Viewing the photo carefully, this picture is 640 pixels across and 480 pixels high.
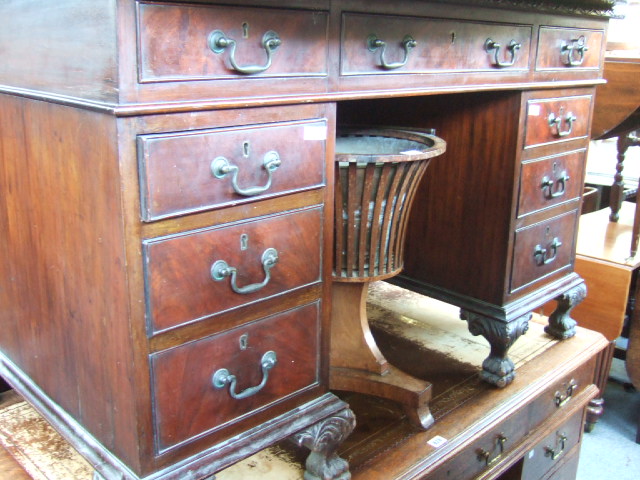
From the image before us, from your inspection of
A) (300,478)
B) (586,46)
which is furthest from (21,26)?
(586,46)

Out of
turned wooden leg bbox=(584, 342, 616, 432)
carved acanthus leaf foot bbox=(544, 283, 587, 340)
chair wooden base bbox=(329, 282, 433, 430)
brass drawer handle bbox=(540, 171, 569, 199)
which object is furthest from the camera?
turned wooden leg bbox=(584, 342, 616, 432)

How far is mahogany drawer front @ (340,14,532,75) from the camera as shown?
3.86ft

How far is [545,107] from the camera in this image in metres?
1.66

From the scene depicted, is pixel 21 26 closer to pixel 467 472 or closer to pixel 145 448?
pixel 145 448

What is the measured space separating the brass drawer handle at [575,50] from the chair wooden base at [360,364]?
2.52ft

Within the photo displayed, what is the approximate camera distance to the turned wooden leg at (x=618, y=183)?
312 cm

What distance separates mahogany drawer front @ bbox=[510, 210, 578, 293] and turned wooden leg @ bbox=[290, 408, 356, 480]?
2.25ft

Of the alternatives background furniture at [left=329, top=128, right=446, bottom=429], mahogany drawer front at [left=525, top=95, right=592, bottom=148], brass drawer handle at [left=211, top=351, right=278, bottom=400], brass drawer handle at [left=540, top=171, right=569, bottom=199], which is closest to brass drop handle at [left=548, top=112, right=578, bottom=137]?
mahogany drawer front at [left=525, top=95, right=592, bottom=148]

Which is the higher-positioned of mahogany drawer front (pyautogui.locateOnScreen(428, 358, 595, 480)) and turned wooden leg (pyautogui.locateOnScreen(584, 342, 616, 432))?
mahogany drawer front (pyautogui.locateOnScreen(428, 358, 595, 480))

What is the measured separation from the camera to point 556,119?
5.54 feet

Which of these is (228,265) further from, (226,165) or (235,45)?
(235,45)

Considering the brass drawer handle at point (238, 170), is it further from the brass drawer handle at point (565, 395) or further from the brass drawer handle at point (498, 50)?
the brass drawer handle at point (565, 395)

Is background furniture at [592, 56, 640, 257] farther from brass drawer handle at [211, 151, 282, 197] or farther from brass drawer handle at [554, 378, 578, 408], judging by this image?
brass drawer handle at [211, 151, 282, 197]

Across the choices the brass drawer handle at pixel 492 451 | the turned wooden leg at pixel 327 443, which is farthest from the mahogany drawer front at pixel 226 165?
the brass drawer handle at pixel 492 451
